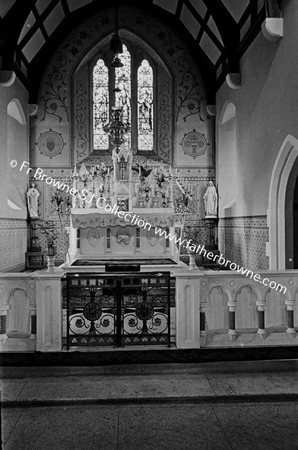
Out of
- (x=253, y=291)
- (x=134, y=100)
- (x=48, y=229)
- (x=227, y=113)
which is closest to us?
(x=253, y=291)

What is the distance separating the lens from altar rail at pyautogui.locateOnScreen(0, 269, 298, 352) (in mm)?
4121

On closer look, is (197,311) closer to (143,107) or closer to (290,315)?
(290,315)

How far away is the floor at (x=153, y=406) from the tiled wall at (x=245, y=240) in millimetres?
4499

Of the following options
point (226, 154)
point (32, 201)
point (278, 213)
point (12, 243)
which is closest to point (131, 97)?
point (226, 154)

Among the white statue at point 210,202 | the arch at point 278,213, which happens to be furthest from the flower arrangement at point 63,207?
the arch at point 278,213

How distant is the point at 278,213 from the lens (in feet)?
25.2

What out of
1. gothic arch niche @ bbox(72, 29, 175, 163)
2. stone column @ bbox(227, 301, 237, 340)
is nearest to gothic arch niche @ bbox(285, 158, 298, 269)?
stone column @ bbox(227, 301, 237, 340)

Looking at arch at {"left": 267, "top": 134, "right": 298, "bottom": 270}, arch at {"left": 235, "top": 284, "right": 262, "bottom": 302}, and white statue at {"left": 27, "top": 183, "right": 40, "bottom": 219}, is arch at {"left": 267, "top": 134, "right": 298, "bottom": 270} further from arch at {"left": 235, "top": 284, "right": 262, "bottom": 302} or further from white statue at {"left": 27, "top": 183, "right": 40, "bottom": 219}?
white statue at {"left": 27, "top": 183, "right": 40, "bottom": 219}

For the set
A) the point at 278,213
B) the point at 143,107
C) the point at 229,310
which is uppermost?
the point at 143,107

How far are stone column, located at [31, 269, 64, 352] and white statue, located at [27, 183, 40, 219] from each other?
778 centimetres

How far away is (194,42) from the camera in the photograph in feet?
39.5

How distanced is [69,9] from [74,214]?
5653 mm

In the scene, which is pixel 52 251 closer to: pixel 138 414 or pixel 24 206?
pixel 24 206

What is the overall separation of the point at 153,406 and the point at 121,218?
6.72 meters
